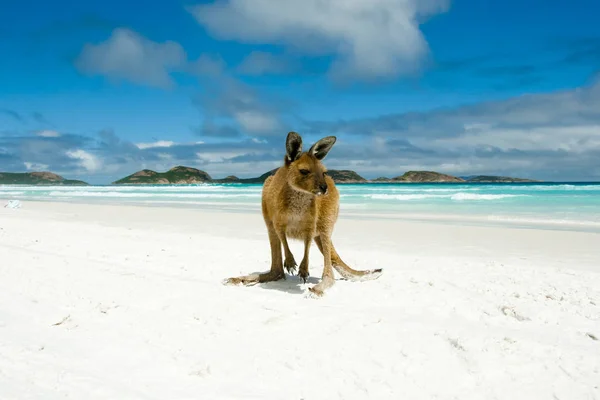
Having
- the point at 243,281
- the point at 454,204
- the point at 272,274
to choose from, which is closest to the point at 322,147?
the point at 272,274

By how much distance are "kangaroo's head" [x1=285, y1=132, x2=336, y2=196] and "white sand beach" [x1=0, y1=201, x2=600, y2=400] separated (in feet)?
4.08

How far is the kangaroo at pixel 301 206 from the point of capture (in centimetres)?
485

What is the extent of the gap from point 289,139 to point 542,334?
3.04 meters

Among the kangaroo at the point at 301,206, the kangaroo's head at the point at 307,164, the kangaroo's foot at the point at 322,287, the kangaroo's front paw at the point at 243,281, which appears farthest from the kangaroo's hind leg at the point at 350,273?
the kangaroo's head at the point at 307,164

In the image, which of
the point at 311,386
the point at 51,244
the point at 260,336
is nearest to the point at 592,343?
the point at 311,386

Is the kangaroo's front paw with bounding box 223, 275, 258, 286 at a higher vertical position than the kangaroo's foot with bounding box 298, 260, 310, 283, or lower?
lower

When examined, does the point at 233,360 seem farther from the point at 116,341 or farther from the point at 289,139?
the point at 289,139

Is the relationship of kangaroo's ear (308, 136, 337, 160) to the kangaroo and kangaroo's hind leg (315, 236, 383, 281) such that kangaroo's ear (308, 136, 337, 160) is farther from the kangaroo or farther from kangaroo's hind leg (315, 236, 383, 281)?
kangaroo's hind leg (315, 236, 383, 281)

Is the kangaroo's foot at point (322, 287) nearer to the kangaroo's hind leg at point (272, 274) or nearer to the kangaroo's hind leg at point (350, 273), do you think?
the kangaroo's hind leg at point (350, 273)

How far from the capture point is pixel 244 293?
5020 millimetres

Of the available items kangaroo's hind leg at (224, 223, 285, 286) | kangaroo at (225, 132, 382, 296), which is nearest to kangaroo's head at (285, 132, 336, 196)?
kangaroo at (225, 132, 382, 296)

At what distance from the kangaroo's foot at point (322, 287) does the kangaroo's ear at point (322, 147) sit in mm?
1479

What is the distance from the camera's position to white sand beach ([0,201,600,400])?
10.0 feet

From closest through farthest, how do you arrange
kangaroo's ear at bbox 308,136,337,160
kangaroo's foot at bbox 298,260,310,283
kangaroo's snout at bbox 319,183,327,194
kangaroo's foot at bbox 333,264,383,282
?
kangaroo's snout at bbox 319,183,327,194
kangaroo's ear at bbox 308,136,337,160
kangaroo's foot at bbox 298,260,310,283
kangaroo's foot at bbox 333,264,383,282
